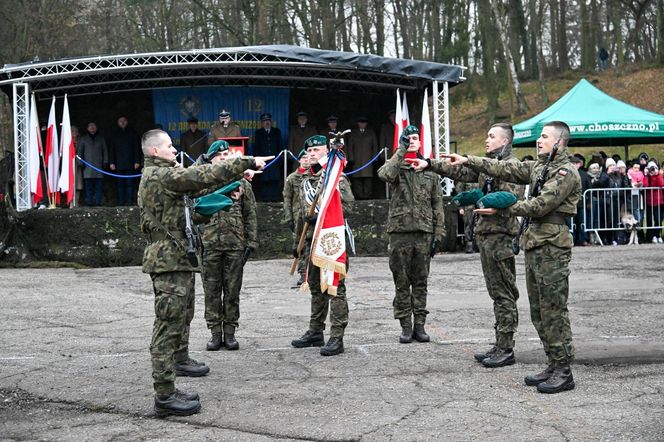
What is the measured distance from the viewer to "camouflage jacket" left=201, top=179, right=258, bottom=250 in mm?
8750

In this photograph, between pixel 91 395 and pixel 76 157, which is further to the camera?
pixel 76 157

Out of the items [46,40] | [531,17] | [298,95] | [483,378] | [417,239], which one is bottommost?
[483,378]

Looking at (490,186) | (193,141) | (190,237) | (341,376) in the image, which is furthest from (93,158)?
(190,237)

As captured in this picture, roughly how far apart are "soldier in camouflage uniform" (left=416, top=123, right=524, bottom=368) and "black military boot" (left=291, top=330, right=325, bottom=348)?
66.4 inches

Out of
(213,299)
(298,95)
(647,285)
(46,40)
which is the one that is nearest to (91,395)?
(213,299)

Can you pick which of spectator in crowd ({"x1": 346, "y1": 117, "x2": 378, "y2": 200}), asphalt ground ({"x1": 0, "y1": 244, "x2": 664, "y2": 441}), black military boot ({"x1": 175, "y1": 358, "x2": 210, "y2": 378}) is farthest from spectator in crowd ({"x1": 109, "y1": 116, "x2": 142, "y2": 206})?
black military boot ({"x1": 175, "y1": 358, "x2": 210, "y2": 378})

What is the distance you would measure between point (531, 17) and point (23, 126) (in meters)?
31.6

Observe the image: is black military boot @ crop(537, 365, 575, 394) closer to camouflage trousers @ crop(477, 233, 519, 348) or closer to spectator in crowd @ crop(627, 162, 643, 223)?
camouflage trousers @ crop(477, 233, 519, 348)

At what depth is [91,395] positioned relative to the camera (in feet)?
22.4

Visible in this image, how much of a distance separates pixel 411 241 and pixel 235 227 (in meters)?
1.81

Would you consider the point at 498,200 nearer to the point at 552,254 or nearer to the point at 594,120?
the point at 552,254

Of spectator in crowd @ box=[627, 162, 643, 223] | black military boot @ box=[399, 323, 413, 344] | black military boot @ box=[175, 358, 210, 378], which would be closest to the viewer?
black military boot @ box=[175, 358, 210, 378]

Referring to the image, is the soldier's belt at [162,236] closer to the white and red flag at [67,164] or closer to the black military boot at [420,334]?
the black military boot at [420,334]

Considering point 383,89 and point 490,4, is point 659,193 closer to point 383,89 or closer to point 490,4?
point 383,89
